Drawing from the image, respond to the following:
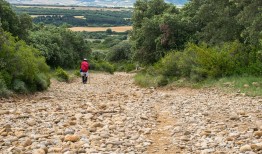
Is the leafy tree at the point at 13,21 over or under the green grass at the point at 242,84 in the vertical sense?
over

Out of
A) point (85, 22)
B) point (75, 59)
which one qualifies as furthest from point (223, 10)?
point (85, 22)

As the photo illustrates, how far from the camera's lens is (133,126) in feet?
34.2

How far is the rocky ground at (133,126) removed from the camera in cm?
823

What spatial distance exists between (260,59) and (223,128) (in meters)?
11.0

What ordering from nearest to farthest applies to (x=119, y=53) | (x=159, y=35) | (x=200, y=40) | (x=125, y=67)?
(x=200, y=40)
(x=159, y=35)
(x=125, y=67)
(x=119, y=53)

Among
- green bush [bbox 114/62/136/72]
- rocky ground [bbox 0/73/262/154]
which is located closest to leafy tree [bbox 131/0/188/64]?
rocky ground [bbox 0/73/262/154]

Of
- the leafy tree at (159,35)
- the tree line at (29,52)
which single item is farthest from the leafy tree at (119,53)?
the leafy tree at (159,35)

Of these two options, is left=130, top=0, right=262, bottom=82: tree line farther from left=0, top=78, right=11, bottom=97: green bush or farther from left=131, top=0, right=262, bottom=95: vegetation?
left=0, top=78, right=11, bottom=97: green bush

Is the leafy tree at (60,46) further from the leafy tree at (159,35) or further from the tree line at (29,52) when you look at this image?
the leafy tree at (159,35)

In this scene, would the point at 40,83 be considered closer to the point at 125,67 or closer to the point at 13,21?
the point at 13,21

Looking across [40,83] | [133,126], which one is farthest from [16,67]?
[133,126]

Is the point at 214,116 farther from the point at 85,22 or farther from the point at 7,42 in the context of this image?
the point at 85,22

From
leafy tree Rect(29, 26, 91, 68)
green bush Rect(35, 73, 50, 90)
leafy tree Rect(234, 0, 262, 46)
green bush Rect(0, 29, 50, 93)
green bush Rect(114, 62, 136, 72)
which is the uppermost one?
leafy tree Rect(234, 0, 262, 46)

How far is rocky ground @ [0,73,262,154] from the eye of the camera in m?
8.23
